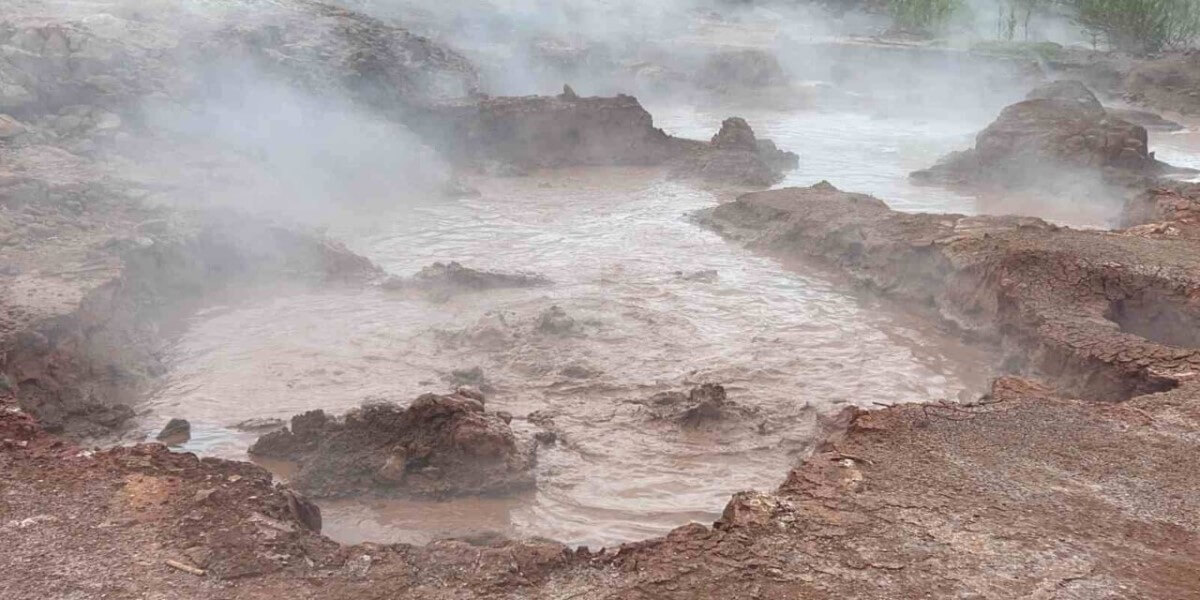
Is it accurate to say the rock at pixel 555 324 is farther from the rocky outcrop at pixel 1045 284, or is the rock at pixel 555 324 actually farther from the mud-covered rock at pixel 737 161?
the mud-covered rock at pixel 737 161

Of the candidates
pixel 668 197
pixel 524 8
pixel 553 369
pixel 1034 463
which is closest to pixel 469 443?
pixel 553 369

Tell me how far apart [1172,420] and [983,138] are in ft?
29.8

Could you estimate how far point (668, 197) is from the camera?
41.2ft

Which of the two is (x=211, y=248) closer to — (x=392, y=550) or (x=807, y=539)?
(x=392, y=550)

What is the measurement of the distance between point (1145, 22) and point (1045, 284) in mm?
20404

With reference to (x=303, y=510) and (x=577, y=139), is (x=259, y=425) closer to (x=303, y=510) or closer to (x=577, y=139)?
(x=303, y=510)

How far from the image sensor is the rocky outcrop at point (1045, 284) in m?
5.86

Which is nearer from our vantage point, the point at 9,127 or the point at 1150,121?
the point at 9,127

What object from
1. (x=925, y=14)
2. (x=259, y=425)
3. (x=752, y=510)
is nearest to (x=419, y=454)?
(x=259, y=425)

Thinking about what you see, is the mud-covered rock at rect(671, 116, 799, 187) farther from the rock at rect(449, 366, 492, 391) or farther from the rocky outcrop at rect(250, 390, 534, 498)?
the rocky outcrop at rect(250, 390, 534, 498)

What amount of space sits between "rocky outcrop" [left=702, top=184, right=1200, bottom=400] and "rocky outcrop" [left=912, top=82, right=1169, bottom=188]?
379cm

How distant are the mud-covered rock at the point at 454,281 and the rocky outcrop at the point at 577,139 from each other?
5.06 meters

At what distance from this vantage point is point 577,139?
566 inches

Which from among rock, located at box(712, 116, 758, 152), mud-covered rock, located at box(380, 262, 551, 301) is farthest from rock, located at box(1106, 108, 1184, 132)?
mud-covered rock, located at box(380, 262, 551, 301)
